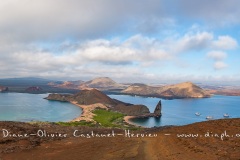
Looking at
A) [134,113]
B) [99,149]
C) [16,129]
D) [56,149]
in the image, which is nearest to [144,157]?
[99,149]

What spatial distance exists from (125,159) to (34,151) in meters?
7.46

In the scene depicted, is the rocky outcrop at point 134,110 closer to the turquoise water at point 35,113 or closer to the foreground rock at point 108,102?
the foreground rock at point 108,102

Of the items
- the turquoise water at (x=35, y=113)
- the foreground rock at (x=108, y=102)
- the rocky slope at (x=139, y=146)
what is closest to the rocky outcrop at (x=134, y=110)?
the foreground rock at (x=108, y=102)

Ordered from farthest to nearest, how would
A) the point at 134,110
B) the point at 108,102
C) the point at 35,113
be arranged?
the point at 108,102
the point at 134,110
the point at 35,113

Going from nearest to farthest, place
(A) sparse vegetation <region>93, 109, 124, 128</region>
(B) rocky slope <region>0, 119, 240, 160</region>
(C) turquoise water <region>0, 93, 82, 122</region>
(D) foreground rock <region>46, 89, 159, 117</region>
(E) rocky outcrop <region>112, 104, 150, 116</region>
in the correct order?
1. (B) rocky slope <region>0, 119, 240, 160</region>
2. (A) sparse vegetation <region>93, 109, 124, 128</region>
3. (C) turquoise water <region>0, 93, 82, 122</region>
4. (E) rocky outcrop <region>112, 104, 150, 116</region>
5. (D) foreground rock <region>46, 89, 159, 117</region>

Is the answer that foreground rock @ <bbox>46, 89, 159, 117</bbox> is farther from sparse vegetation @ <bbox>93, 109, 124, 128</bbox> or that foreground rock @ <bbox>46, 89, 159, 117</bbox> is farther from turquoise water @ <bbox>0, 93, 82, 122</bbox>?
turquoise water @ <bbox>0, 93, 82, 122</bbox>

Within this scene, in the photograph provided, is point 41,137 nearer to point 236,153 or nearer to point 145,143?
point 145,143

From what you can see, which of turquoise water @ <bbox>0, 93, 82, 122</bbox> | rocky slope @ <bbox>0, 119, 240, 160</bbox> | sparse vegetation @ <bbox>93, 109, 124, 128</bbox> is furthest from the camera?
turquoise water @ <bbox>0, 93, 82, 122</bbox>

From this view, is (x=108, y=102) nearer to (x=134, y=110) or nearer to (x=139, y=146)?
(x=134, y=110)

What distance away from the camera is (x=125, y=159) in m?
19.0

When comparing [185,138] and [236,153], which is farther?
[185,138]

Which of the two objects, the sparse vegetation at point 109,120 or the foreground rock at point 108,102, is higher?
the foreground rock at point 108,102

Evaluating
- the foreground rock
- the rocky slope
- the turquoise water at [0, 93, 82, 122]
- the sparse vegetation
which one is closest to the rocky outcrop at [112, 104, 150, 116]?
the foreground rock

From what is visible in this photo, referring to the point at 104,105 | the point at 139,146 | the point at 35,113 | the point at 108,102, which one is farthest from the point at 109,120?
the point at 139,146
